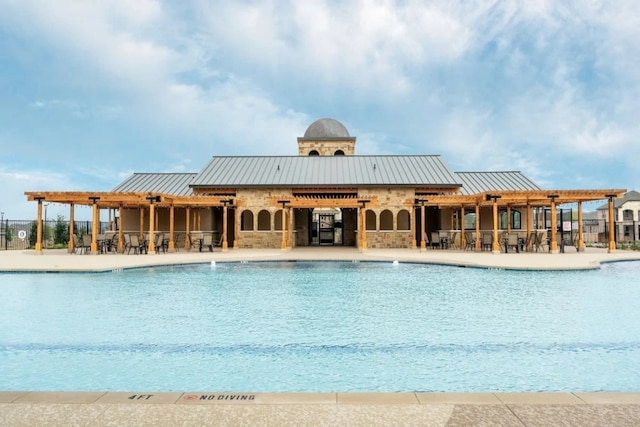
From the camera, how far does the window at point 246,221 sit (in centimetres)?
2384

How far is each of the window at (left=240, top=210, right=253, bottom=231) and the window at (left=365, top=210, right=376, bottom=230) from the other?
6.55 meters

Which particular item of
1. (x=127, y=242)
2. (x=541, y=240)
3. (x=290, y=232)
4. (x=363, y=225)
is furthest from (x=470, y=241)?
(x=127, y=242)

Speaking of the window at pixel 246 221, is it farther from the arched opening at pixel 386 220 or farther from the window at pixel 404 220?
the window at pixel 404 220

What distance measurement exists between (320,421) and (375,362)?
7.56 feet

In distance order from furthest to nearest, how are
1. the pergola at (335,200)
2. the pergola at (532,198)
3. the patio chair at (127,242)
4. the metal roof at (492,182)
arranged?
1. the metal roof at (492,182)
2. the patio chair at (127,242)
3. the pergola at (335,200)
4. the pergola at (532,198)

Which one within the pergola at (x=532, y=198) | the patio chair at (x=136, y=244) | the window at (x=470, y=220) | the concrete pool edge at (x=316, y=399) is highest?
the pergola at (x=532, y=198)

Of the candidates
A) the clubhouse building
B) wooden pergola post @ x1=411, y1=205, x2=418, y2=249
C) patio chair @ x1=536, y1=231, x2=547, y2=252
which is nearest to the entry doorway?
the clubhouse building

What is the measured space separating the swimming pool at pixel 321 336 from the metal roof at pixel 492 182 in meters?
14.3

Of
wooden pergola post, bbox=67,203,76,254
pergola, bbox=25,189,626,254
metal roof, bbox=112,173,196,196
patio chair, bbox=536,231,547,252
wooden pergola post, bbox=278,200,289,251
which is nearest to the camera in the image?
pergola, bbox=25,189,626,254

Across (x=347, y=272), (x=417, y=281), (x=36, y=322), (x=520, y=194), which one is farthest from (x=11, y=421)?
(x=520, y=194)

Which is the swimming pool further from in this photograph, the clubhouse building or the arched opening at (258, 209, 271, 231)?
the arched opening at (258, 209, 271, 231)

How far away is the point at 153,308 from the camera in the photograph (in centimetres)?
788

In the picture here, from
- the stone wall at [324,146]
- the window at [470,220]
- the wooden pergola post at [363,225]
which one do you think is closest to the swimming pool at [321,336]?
the wooden pergola post at [363,225]

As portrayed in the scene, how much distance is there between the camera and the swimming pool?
175 inches
